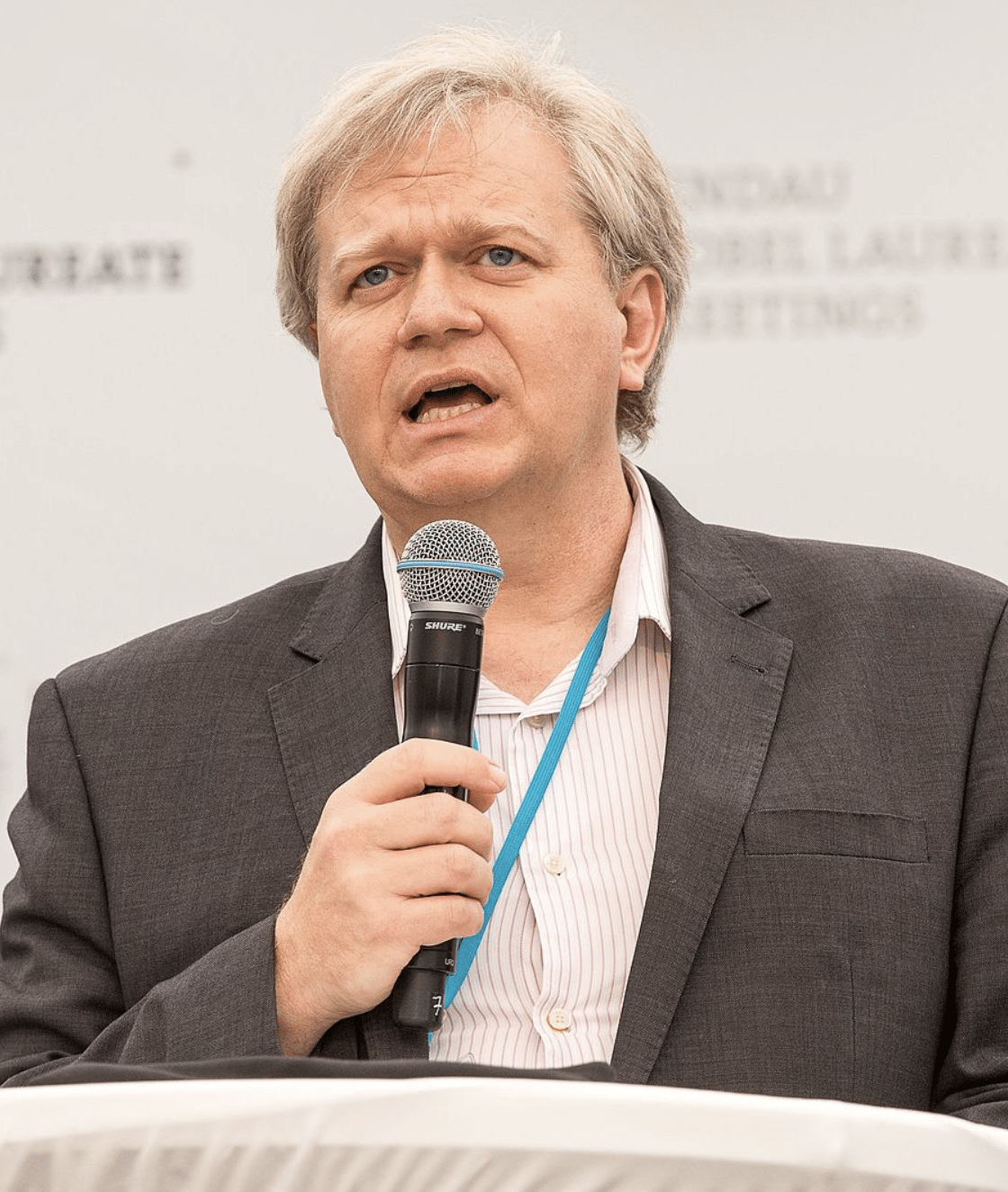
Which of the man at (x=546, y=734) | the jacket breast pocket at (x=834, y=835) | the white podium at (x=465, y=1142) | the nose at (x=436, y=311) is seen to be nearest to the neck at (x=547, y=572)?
the man at (x=546, y=734)

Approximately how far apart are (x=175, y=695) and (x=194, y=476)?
94 cm

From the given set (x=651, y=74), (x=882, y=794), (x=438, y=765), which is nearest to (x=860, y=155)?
(x=651, y=74)

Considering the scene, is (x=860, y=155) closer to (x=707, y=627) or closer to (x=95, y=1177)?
(x=707, y=627)

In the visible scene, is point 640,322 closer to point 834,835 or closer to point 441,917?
point 834,835

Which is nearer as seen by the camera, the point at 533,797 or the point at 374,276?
the point at 533,797

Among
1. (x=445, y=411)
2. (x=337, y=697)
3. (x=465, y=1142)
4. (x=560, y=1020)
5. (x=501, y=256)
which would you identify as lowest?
A: (x=560, y=1020)

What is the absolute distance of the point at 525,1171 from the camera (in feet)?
2.96

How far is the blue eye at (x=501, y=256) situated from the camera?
2221 millimetres

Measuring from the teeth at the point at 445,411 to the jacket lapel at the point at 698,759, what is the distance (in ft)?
1.23

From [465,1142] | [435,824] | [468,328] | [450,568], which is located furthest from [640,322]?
[465,1142]

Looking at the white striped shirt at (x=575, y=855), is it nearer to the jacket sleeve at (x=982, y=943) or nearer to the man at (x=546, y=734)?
the man at (x=546, y=734)

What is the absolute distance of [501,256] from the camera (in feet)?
7.31

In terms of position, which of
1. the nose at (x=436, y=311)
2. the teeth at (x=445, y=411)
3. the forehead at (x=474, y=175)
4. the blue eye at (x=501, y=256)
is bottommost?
the teeth at (x=445, y=411)

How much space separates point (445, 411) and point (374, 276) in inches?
10.2
